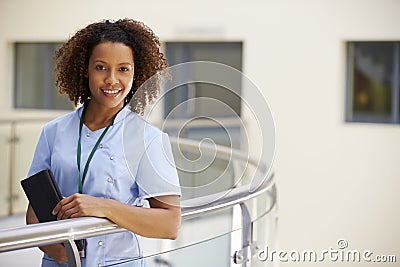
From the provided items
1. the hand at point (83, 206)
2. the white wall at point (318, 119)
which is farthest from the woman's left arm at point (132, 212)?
the white wall at point (318, 119)

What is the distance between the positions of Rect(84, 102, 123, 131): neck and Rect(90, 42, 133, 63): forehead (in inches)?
4.7

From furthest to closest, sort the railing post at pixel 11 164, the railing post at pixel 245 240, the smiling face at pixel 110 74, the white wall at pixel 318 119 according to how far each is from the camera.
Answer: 1. the white wall at pixel 318 119
2. the railing post at pixel 11 164
3. the railing post at pixel 245 240
4. the smiling face at pixel 110 74

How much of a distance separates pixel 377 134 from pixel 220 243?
20.3 feet

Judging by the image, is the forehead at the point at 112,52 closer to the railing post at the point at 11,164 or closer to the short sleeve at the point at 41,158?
the short sleeve at the point at 41,158

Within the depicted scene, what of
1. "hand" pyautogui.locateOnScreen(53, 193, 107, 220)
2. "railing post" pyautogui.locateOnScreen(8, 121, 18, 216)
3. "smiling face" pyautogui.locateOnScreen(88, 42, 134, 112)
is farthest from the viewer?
"railing post" pyautogui.locateOnScreen(8, 121, 18, 216)

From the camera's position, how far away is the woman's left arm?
179cm

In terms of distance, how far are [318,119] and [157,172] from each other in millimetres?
6863

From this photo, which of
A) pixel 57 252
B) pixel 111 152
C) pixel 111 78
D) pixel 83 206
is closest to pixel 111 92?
pixel 111 78

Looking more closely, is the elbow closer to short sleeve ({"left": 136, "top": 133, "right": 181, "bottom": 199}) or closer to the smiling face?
short sleeve ({"left": 136, "top": 133, "right": 181, "bottom": 199})

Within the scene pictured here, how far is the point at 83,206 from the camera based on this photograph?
1783mm

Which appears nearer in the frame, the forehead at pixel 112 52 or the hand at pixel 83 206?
the hand at pixel 83 206

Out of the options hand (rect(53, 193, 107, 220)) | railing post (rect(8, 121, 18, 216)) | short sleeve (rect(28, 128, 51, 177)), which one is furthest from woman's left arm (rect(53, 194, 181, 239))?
railing post (rect(8, 121, 18, 216))

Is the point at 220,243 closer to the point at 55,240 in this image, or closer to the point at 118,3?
the point at 55,240

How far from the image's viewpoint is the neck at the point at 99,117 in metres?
1.93
